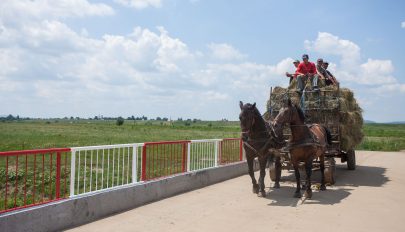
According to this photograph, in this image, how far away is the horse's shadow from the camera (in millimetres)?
9102

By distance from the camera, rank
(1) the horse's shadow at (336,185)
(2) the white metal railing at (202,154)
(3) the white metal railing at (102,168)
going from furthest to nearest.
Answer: (2) the white metal railing at (202,154) → (1) the horse's shadow at (336,185) → (3) the white metal railing at (102,168)

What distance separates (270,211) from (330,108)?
524cm

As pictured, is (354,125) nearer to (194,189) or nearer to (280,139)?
(280,139)

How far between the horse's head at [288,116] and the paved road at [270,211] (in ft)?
6.01

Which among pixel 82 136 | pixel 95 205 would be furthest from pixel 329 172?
pixel 82 136

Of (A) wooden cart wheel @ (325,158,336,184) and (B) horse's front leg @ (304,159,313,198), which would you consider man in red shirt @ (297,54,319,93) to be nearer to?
(A) wooden cart wheel @ (325,158,336,184)

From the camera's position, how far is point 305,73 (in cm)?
1279

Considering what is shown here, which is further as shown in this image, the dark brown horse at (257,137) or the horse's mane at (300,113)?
the horse's mane at (300,113)

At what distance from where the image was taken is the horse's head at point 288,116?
9.20 m

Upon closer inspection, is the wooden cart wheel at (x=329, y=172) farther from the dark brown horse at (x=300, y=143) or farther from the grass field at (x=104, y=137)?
the grass field at (x=104, y=137)

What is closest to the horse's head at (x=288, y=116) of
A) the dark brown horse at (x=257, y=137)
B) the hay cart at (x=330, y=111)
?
the dark brown horse at (x=257, y=137)

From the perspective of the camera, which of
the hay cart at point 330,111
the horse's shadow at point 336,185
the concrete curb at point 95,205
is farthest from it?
the hay cart at point 330,111

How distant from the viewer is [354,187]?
11156 millimetres

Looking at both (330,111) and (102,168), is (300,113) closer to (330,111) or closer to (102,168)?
(330,111)
